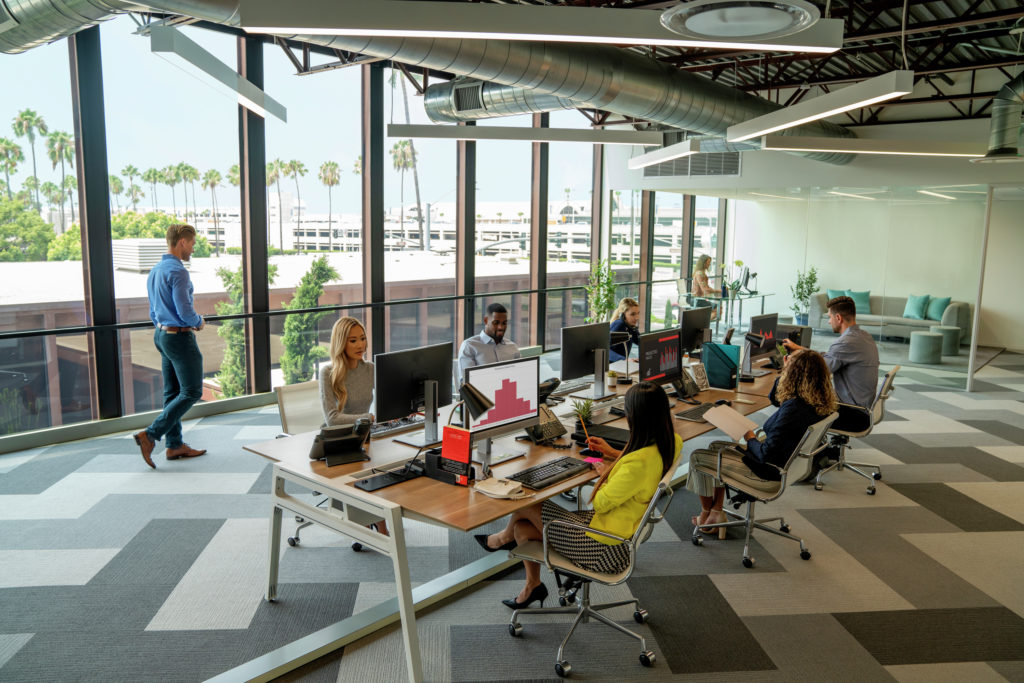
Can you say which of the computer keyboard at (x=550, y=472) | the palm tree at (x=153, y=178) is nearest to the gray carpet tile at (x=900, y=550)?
the computer keyboard at (x=550, y=472)

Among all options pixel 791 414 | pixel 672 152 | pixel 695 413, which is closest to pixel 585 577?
pixel 791 414

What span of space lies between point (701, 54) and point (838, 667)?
6.97 metres

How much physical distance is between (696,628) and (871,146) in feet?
14.8

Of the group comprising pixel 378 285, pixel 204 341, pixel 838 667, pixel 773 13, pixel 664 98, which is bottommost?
pixel 838 667

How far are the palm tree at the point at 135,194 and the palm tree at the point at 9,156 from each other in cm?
83

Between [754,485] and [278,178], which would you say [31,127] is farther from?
[754,485]

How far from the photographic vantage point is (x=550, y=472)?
3.44 m

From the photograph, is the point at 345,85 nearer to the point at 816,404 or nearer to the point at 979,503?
the point at 816,404

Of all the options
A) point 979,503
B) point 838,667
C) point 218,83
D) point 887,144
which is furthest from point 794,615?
point 218,83

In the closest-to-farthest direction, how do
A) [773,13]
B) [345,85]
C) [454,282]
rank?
1. [773,13]
2. [345,85]
3. [454,282]

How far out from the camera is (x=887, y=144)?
5.96 meters

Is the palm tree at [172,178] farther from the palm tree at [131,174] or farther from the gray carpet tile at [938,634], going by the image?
the gray carpet tile at [938,634]

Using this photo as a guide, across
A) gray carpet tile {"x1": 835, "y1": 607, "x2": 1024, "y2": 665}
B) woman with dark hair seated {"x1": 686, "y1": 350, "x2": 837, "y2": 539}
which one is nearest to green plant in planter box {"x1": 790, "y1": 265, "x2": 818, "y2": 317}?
woman with dark hair seated {"x1": 686, "y1": 350, "x2": 837, "y2": 539}

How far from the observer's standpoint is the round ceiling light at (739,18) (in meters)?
2.46
